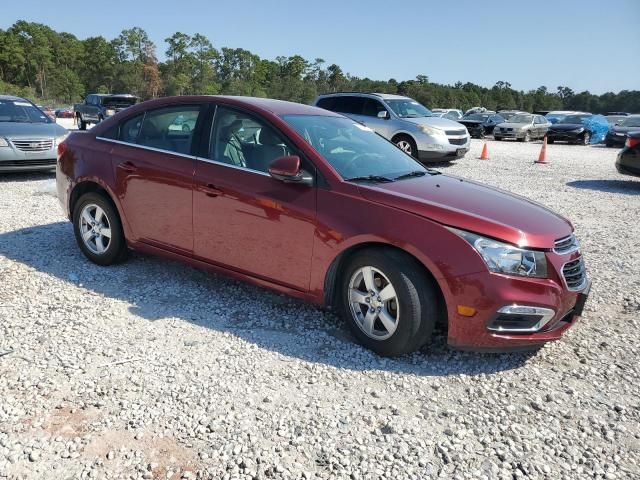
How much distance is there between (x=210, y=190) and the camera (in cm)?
411

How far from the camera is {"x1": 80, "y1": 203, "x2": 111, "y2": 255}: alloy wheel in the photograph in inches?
194

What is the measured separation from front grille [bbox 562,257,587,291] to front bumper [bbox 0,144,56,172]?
30.8 ft

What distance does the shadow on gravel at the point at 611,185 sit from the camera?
10.9 meters

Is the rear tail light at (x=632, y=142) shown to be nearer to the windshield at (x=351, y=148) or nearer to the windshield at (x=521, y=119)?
the windshield at (x=351, y=148)

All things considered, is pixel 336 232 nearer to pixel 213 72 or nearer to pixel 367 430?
pixel 367 430

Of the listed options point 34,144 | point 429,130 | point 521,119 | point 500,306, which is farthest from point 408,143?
point 521,119

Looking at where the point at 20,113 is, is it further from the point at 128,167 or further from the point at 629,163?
the point at 629,163

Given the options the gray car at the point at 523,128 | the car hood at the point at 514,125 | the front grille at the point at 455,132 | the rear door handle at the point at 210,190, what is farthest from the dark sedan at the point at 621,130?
the rear door handle at the point at 210,190

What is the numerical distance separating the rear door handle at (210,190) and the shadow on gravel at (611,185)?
9.41 meters

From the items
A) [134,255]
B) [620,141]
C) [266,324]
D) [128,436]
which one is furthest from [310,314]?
[620,141]

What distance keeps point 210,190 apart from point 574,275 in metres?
2.71

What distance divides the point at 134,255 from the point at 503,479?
13.6 ft

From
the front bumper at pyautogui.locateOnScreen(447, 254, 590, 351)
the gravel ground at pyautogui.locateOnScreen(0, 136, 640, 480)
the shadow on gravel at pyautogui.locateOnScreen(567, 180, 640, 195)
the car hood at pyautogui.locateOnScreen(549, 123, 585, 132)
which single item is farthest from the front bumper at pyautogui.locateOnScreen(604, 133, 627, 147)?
the front bumper at pyautogui.locateOnScreen(447, 254, 590, 351)

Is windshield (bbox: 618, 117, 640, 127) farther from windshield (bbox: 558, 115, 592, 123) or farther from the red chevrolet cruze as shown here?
the red chevrolet cruze
